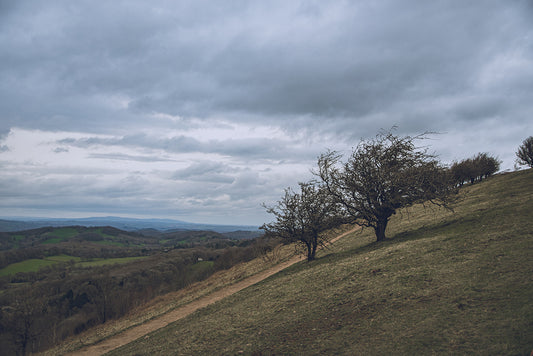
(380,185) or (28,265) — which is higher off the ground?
(380,185)

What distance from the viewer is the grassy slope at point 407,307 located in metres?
7.31

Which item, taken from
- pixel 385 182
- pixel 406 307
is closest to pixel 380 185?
pixel 385 182

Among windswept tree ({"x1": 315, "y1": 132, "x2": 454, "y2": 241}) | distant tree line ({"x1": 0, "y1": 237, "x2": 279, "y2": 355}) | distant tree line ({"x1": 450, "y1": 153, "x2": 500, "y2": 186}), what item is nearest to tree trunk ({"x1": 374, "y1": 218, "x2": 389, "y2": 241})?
windswept tree ({"x1": 315, "y1": 132, "x2": 454, "y2": 241})

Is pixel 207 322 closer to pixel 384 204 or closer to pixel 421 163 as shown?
A: pixel 384 204

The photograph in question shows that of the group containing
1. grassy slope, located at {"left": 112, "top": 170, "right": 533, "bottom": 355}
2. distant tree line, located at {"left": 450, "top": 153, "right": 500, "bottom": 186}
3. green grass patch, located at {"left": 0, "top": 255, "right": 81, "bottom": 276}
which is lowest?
green grass patch, located at {"left": 0, "top": 255, "right": 81, "bottom": 276}

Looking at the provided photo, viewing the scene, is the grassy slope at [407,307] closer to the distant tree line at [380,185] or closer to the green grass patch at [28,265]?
the distant tree line at [380,185]

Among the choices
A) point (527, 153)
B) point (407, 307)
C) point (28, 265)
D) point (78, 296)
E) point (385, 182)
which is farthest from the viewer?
point (28, 265)

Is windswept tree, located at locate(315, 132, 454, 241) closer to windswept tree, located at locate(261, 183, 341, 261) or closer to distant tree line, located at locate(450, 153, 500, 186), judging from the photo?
windswept tree, located at locate(261, 183, 341, 261)

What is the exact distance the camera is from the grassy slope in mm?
7309

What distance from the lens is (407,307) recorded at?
30.8ft

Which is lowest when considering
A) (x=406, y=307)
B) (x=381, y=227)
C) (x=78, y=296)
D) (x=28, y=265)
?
(x=28, y=265)

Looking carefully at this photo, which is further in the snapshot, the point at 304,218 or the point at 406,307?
the point at 304,218

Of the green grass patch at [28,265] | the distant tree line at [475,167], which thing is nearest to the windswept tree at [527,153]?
the distant tree line at [475,167]

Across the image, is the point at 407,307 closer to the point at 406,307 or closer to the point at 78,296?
the point at 406,307
